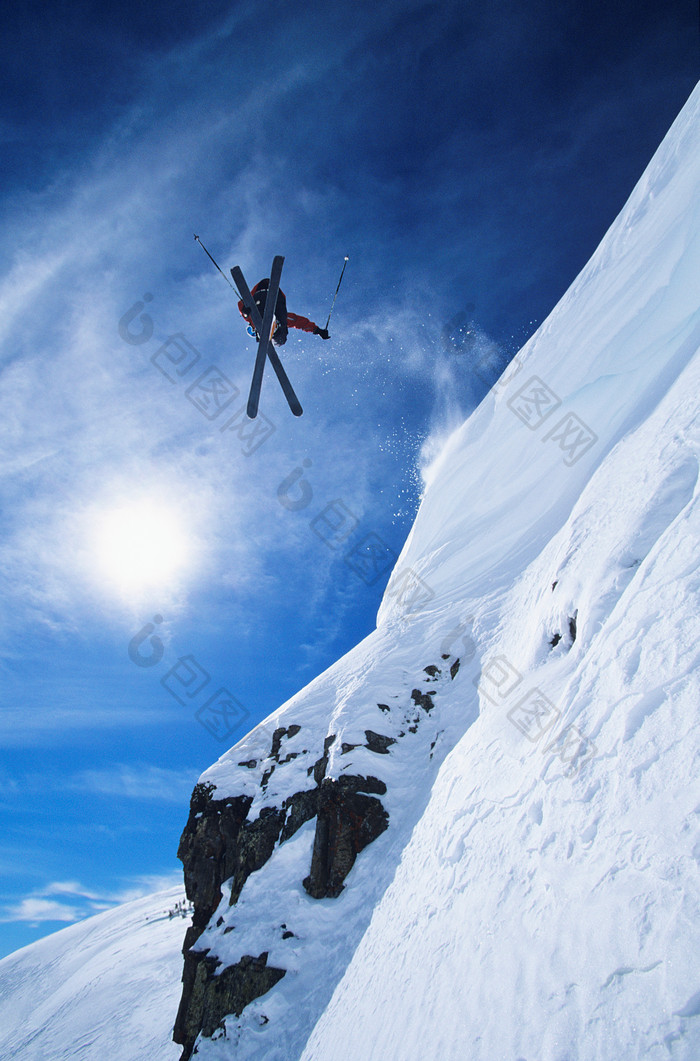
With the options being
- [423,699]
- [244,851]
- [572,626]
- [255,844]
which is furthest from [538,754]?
[244,851]

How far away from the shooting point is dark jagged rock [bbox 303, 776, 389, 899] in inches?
340

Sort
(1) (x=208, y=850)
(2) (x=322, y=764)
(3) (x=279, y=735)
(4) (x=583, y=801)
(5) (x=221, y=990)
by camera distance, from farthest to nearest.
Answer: (3) (x=279, y=735) < (1) (x=208, y=850) < (2) (x=322, y=764) < (5) (x=221, y=990) < (4) (x=583, y=801)

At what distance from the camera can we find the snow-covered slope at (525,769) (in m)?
2.99

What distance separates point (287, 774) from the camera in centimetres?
1105

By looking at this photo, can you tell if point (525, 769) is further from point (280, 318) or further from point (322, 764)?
point (280, 318)

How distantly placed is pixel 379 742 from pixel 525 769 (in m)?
5.64

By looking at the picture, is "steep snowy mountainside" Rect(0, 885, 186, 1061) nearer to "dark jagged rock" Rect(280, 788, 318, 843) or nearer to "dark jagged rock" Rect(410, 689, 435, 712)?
"dark jagged rock" Rect(280, 788, 318, 843)

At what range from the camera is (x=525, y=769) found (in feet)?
17.6

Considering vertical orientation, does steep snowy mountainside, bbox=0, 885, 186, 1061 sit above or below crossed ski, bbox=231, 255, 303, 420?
below

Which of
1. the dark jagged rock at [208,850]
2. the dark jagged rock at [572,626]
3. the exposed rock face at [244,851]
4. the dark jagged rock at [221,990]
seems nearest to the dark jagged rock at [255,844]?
the exposed rock face at [244,851]

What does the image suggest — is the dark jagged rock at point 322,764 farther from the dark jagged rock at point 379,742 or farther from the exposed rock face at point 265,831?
the dark jagged rock at point 379,742

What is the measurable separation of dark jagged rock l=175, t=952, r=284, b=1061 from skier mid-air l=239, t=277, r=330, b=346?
11683 mm

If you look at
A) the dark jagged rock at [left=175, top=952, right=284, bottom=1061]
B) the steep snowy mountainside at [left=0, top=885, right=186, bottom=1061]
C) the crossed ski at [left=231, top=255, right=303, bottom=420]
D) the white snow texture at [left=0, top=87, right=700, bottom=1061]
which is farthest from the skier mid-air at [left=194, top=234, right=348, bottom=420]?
the steep snowy mountainside at [left=0, top=885, right=186, bottom=1061]

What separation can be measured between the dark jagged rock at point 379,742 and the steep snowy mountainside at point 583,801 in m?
2.01
